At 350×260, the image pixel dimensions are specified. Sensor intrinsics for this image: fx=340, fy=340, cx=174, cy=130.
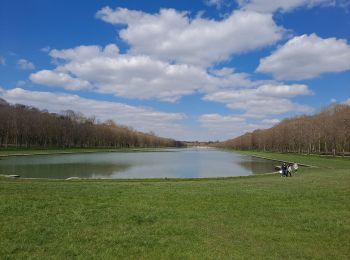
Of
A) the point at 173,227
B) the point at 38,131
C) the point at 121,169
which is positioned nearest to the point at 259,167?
the point at 121,169

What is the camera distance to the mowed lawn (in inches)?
281

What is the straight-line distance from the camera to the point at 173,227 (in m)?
8.93

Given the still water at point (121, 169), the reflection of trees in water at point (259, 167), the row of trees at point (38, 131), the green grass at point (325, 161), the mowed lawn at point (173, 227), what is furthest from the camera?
the row of trees at point (38, 131)

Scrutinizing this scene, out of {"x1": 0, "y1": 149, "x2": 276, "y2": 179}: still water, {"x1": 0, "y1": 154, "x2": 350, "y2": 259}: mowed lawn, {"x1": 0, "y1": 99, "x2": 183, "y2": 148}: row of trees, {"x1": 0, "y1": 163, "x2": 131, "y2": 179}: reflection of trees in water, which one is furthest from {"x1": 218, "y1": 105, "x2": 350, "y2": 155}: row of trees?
{"x1": 0, "y1": 99, "x2": 183, "y2": 148}: row of trees

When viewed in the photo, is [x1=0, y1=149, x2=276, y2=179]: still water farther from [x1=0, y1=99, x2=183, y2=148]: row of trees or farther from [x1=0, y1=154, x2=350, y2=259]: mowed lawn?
[x1=0, y1=99, x2=183, y2=148]: row of trees

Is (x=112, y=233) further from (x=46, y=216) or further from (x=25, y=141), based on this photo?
(x=25, y=141)

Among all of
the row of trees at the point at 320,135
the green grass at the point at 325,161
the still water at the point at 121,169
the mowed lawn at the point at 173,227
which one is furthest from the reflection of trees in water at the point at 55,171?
the row of trees at the point at 320,135

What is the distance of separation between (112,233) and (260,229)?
3822mm

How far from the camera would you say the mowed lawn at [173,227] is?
713 centimetres

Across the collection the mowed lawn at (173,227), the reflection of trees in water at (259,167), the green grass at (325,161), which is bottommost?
the reflection of trees in water at (259,167)

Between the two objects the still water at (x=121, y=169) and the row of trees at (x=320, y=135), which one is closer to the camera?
the still water at (x=121, y=169)

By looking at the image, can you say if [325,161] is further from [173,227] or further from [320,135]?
[173,227]

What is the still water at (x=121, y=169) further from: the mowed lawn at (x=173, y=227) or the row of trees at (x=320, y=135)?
the row of trees at (x=320, y=135)

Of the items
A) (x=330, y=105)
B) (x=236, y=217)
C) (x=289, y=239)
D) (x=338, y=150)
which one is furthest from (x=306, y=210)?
(x=330, y=105)
